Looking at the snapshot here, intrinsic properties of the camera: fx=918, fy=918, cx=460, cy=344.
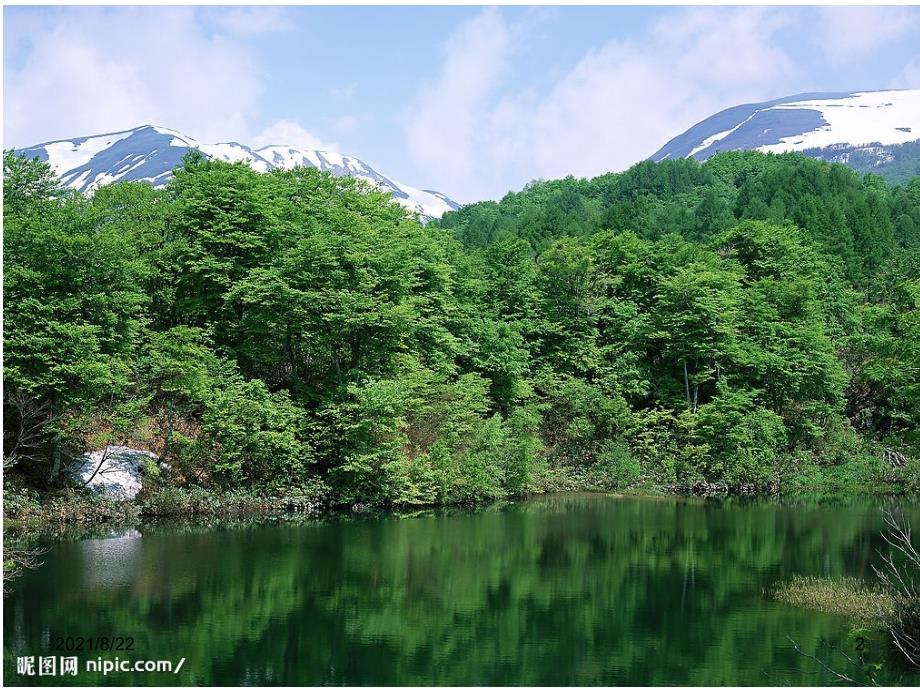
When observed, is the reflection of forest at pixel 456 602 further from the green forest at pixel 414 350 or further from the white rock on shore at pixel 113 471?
the green forest at pixel 414 350

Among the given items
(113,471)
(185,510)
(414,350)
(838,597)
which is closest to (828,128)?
(414,350)

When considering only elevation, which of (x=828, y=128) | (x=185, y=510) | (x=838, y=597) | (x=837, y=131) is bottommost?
(x=838, y=597)

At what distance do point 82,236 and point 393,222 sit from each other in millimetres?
16059

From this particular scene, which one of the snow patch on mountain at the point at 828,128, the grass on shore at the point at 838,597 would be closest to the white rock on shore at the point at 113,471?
the grass on shore at the point at 838,597

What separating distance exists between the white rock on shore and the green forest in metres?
0.48

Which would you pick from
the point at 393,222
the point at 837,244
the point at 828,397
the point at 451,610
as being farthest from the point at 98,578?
the point at 837,244

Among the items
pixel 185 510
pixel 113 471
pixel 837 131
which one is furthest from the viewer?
pixel 837 131

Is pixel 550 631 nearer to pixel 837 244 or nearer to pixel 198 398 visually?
pixel 198 398

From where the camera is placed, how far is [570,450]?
38969mm

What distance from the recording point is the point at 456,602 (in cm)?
1700

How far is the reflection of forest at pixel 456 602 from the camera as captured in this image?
1288 centimetres

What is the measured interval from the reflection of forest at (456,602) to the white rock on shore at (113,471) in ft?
14.7

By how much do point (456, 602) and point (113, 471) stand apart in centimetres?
1403

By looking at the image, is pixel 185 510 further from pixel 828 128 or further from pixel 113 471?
pixel 828 128
